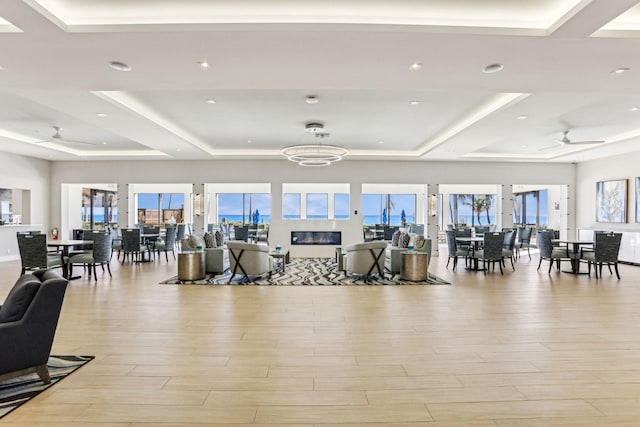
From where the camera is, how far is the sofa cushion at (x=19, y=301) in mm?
2830

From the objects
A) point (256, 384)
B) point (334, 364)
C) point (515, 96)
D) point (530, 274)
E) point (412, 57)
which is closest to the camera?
point (256, 384)

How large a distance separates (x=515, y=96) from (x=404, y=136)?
362cm

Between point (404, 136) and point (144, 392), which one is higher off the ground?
point (404, 136)

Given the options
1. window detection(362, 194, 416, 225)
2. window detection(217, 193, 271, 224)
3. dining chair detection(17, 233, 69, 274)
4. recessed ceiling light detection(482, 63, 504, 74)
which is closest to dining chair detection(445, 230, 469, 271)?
recessed ceiling light detection(482, 63, 504, 74)

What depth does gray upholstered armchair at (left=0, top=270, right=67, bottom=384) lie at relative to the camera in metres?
2.72

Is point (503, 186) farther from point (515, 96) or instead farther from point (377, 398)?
point (377, 398)

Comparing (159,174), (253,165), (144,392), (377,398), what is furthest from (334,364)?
(159,174)

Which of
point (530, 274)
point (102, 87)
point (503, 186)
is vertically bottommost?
point (530, 274)

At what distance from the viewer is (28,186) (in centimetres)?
1122

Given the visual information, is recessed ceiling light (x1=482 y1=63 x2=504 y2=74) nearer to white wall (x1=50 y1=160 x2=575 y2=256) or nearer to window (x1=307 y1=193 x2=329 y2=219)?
white wall (x1=50 y1=160 x2=575 y2=256)

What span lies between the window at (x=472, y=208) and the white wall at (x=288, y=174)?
6.84 m

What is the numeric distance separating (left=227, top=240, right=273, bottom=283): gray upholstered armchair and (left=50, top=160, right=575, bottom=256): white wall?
4373 mm

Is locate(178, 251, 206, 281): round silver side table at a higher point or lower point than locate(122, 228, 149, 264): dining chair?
lower

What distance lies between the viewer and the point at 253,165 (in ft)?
38.9
